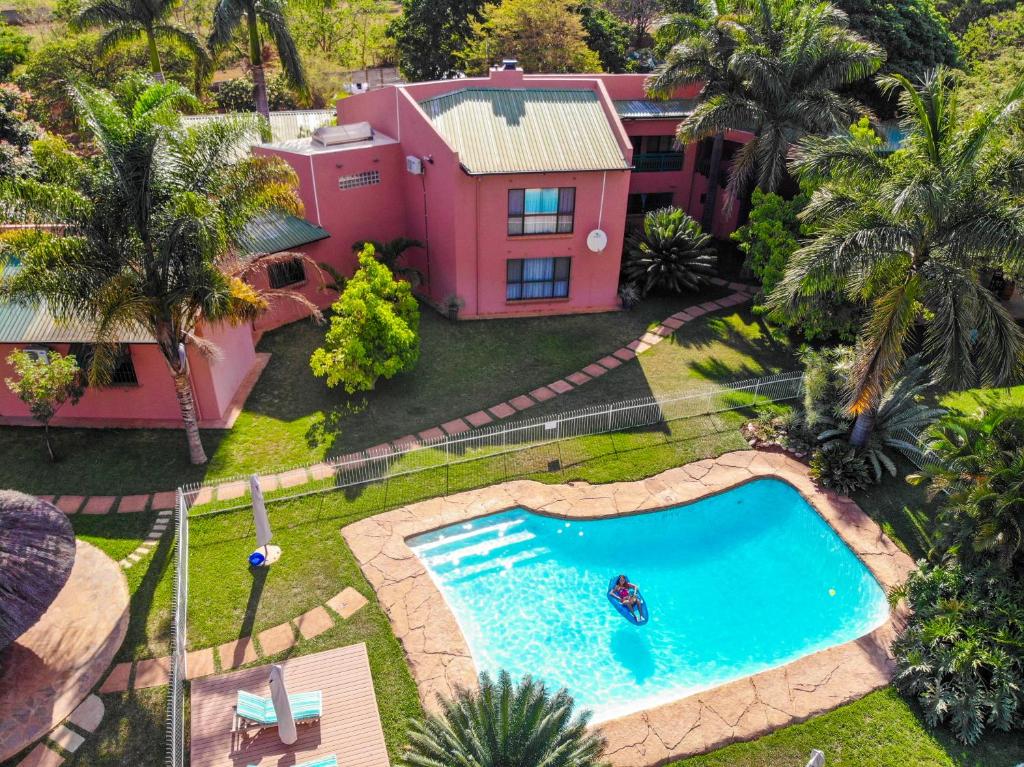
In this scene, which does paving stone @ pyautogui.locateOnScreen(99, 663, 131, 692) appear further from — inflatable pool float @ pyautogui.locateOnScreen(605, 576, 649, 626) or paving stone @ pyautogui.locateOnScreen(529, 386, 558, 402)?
paving stone @ pyautogui.locateOnScreen(529, 386, 558, 402)

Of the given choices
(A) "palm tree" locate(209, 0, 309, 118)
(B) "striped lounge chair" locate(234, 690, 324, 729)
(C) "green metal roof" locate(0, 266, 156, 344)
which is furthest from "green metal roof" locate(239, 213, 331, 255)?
(B) "striped lounge chair" locate(234, 690, 324, 729)

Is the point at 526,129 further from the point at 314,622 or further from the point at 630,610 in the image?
the point at 314,622

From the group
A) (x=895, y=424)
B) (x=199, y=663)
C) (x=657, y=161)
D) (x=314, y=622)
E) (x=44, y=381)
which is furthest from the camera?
(x=657, y=161)

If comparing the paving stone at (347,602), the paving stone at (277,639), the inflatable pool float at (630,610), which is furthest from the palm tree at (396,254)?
the paving stone at (277,639)

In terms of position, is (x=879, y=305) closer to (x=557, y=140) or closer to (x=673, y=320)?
(x=673, y=320)

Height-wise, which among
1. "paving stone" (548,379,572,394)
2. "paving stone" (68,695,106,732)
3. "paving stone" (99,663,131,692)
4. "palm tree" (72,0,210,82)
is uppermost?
"palm tree" (72,0,210,82)

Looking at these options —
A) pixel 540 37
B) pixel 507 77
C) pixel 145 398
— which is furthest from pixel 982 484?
pixel 540 37
